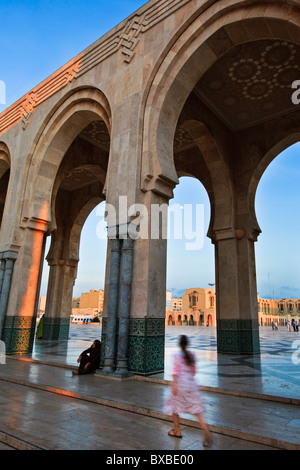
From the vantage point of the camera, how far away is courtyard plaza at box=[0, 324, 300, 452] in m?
2.17

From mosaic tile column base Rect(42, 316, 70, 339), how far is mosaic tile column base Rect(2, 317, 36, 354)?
15.0 ft

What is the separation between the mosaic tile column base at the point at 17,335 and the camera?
6.55 metres

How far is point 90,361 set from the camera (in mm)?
4676

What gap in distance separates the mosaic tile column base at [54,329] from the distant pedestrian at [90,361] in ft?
22.9

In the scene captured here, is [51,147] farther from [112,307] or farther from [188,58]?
[112,307]

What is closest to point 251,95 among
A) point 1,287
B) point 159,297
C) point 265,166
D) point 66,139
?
point 265,166

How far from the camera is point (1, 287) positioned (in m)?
6.98

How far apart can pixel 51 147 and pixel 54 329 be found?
6752mm

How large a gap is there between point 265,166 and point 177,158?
273 cm

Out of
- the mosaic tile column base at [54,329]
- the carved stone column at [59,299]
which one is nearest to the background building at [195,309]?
the carved stone column at [59,299]

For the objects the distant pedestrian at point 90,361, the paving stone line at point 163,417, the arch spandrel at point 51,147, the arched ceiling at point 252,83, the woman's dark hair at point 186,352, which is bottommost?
the paving stone line at point 163,417

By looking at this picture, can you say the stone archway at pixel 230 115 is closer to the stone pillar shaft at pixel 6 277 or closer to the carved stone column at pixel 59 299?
the stone pillar shaft at pixel 6 277

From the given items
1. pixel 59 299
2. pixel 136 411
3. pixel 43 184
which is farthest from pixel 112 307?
pixel 59 299

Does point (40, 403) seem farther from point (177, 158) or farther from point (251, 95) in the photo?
point (177, 158)
